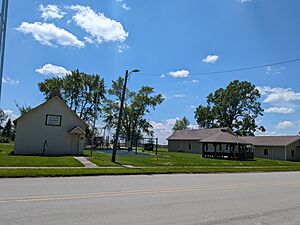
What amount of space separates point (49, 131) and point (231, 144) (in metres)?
23.8

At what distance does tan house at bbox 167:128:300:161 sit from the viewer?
40.7 metres

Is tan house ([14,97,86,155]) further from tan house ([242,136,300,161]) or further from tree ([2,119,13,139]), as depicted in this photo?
tree ([2,119,13,139])

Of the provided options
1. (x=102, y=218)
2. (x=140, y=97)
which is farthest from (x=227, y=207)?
(x=140, y=97)

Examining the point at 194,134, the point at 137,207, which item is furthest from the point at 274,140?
the point at 137,207

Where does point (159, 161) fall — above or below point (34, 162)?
above

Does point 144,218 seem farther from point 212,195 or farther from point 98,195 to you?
point 212,195

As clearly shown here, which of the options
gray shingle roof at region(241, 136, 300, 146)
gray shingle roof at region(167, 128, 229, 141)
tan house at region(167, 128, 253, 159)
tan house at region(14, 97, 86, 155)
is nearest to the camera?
tan house at region(14, 97, 86, 155)

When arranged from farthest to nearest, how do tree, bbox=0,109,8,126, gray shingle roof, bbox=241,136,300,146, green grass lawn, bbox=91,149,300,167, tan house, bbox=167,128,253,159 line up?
1. tree, bbox=0,109,8,126
2. gray shingle roof, bbox=241,136,300,146
3. tan house, bbox=167,128,253,159
4. green grass lawn, bbox=91,149,300,167

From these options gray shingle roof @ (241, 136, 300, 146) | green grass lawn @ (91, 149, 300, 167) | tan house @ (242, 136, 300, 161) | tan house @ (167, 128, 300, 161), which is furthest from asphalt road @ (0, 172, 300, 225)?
gray shingle roof @ (241, 136, 300, 146)

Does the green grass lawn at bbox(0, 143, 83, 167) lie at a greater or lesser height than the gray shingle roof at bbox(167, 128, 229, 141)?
lesser

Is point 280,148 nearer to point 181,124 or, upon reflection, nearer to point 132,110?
point 132,110

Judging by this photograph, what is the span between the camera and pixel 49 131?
28.7m

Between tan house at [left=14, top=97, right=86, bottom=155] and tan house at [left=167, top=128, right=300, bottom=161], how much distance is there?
62.2 feet

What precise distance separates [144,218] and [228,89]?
214ft
